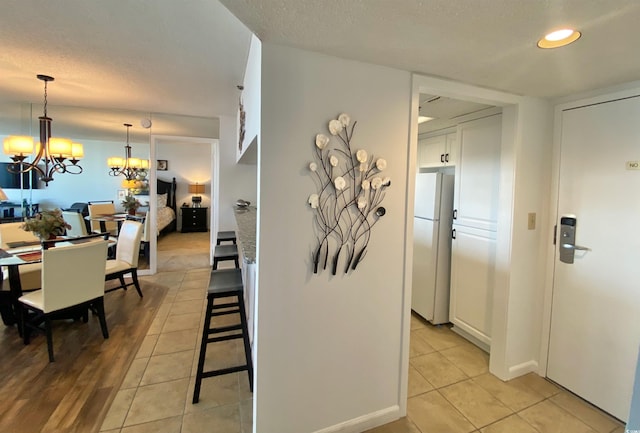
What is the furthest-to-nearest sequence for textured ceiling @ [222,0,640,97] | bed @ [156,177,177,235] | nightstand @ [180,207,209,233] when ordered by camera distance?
nightstand @ [180,207,209,233], bed @ [156,177,177,235], textured ceiling @ [222,0,640,97]

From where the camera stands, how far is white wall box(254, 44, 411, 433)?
54.0 inches

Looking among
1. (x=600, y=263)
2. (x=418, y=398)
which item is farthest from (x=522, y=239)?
(x=418, y=398)

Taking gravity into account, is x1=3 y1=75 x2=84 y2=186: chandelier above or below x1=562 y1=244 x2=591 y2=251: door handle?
above

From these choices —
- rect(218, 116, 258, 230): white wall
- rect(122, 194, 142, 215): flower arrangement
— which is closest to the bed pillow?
rect(122, 194, 142, 215): flower arrangement

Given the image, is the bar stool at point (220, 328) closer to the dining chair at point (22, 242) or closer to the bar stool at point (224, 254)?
the bar stool at point (224, 254)

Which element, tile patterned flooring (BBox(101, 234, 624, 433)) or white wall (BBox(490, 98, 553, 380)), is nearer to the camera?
tile patterned flooring (BBox(101, 234, 624, 433))

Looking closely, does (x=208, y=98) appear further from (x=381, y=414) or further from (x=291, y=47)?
(x=381, y=414)

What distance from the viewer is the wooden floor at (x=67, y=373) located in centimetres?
166

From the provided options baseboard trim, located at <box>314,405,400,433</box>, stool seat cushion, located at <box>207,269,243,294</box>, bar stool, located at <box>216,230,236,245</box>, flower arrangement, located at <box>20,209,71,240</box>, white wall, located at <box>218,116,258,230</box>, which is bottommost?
baseboard trim, located at <box>314,405,400,433</box>

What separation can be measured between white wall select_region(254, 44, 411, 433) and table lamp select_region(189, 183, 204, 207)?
7359 mm

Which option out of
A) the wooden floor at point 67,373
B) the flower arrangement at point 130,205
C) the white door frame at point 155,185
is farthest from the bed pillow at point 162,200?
the wooden floor at point 67,373

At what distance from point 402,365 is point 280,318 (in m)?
0.84

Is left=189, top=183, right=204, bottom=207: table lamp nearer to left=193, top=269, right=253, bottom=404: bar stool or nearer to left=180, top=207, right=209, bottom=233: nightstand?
left=180, top=207, right=209, bottom=233: nightstand

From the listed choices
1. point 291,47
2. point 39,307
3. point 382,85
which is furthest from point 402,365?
point 39,307
